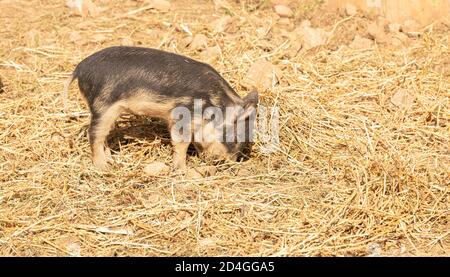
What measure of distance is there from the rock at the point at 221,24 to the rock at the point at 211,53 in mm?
433

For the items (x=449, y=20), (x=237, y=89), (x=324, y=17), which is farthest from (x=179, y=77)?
(x=449, y=20)

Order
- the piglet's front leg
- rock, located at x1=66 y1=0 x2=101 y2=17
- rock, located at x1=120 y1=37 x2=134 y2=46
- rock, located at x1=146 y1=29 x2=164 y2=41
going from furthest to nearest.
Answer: rock, located at x1=66 y1=0 x2=101 y2=17, rock, located at x1=146 y1=29 x2=164 y2=41, rock, located at x1=120 y1=37 x2=134 y2=46, the piglet's front leg

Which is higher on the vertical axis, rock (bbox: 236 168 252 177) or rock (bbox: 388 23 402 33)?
rock (bbox: 388 23 402 33)

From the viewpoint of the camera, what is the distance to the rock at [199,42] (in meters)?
8.52

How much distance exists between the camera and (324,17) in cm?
909

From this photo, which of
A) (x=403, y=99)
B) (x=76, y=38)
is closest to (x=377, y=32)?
(x=403, y=99)

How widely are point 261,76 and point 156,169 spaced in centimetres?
187

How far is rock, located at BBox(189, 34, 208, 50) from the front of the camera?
28.0 feet

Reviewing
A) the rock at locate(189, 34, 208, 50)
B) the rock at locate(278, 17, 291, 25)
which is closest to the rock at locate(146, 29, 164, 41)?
the rock at locate(189, 34, 208, 50)

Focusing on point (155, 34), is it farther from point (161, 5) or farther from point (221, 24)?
point (221, 24)

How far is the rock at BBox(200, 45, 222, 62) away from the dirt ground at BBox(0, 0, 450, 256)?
0.02 meters

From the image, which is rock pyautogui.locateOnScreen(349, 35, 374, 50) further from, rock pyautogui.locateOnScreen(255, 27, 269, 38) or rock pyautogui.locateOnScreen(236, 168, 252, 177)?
rock pyautogui.locateOnScreen(236, 168, 252, 177)

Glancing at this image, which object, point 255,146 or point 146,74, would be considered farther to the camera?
point 255,146

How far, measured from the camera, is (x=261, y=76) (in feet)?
25.2
